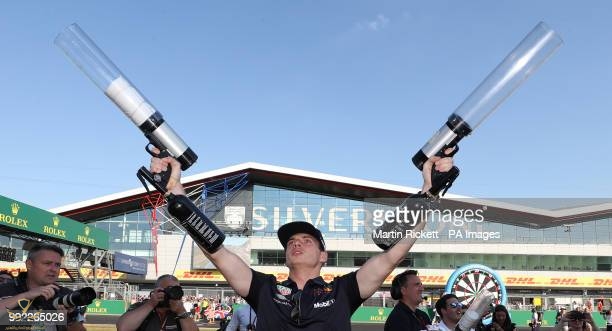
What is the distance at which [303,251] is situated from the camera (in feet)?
11.2

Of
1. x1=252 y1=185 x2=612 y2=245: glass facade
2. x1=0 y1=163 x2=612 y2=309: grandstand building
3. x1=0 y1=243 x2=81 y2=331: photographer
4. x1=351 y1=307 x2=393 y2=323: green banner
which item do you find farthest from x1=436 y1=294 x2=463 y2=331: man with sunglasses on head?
x1=252 y1=185 x2=612 y2=245: glass facade

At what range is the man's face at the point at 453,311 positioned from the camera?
20.6ft

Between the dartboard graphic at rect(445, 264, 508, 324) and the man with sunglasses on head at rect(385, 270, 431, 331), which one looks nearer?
the man with sunglasses on head at rect(385, 270, 431, 331)

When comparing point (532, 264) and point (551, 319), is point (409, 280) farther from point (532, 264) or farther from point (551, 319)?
point (532, 264)

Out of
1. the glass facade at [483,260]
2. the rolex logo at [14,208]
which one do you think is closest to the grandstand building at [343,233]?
the glass facade at [483,260]

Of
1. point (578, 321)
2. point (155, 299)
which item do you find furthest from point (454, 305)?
point (155, 299)

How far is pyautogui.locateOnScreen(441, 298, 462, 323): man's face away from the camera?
20.6ft

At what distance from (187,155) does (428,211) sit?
151cm

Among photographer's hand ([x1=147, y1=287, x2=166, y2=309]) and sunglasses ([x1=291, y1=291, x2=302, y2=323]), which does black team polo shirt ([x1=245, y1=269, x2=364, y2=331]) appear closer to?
sunglasses ([x1=291, y1=291, x2=302, y2=323])

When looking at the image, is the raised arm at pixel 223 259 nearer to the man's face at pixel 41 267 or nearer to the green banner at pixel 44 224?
the man's face at pixel 41 267

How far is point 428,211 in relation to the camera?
3.36 meters

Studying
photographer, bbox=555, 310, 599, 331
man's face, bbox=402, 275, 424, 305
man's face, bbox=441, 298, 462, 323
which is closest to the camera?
photographer, bbox=555, 310, 599, 331

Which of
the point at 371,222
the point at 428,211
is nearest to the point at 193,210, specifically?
the point at 428,211

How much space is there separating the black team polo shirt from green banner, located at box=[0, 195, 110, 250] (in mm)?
18436
